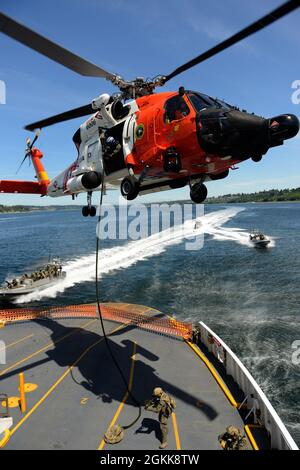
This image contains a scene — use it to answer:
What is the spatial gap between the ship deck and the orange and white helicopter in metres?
6.92

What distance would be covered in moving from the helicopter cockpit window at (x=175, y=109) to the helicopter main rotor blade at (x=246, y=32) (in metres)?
0.85

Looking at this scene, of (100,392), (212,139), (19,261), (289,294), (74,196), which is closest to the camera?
(212,139)

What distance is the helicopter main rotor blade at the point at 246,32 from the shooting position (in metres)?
4.41

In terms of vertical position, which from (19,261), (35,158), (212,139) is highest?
(35,158)

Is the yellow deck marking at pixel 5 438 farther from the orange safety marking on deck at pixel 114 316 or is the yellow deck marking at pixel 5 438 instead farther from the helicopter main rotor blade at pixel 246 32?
the helicopter main rotor blade at pixel 246 32

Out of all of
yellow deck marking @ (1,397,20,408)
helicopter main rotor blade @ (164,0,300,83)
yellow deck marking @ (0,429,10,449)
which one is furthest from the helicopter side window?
yellow deck marking @ (1,397,20,408)

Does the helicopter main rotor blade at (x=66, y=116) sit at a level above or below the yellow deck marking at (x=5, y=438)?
above

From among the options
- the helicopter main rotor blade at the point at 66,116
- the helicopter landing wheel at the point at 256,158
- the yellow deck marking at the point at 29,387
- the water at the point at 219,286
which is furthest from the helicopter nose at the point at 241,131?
the water at the point at 219,286

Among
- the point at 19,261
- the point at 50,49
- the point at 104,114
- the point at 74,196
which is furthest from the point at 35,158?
the point at 19,261

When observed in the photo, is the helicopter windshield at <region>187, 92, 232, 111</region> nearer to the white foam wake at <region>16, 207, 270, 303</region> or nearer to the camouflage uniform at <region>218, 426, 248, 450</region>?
the camouflage uniform at <region>218, 426, 248, 450</region>

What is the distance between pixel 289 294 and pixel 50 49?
98.1 ft

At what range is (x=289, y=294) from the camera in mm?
31000

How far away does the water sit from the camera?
766 inches
